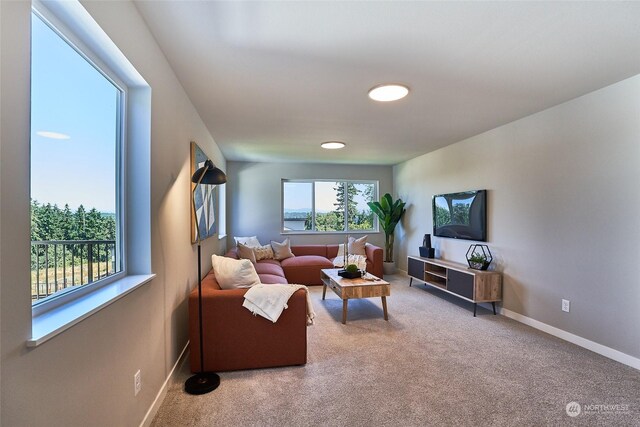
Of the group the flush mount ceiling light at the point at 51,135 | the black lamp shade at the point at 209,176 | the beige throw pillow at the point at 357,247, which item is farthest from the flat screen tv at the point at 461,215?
the flush mount ceiling light at the point at 51,135

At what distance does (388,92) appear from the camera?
2.62m

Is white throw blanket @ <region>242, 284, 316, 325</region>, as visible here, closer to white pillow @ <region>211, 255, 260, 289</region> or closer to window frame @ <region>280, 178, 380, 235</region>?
white pillow @ <region>211, 255, 260, 289</region>

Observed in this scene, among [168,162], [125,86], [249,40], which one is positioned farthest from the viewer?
[168,162]

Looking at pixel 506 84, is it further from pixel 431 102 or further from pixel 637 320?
pixel 637 320

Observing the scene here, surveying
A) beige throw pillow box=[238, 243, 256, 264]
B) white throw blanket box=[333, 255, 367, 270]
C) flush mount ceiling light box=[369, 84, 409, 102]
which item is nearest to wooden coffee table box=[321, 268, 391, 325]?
white throw blanket box=[333, 255, 367, 270]

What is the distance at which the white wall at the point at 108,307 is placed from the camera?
2.75ft

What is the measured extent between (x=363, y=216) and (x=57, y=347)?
6.12 metres

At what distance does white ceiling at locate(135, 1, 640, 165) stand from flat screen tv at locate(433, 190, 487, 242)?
3.63ft

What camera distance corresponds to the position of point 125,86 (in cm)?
172

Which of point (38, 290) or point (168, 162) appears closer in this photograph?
point (38, 290)

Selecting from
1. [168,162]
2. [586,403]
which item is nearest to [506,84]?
[586,403]

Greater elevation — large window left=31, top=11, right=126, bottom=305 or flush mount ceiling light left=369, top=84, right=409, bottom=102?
flush mount ceiling light left=369, top=84, right=409, bottom=102

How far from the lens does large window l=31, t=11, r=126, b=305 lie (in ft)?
3.52

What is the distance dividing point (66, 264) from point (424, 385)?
2.33 metres
